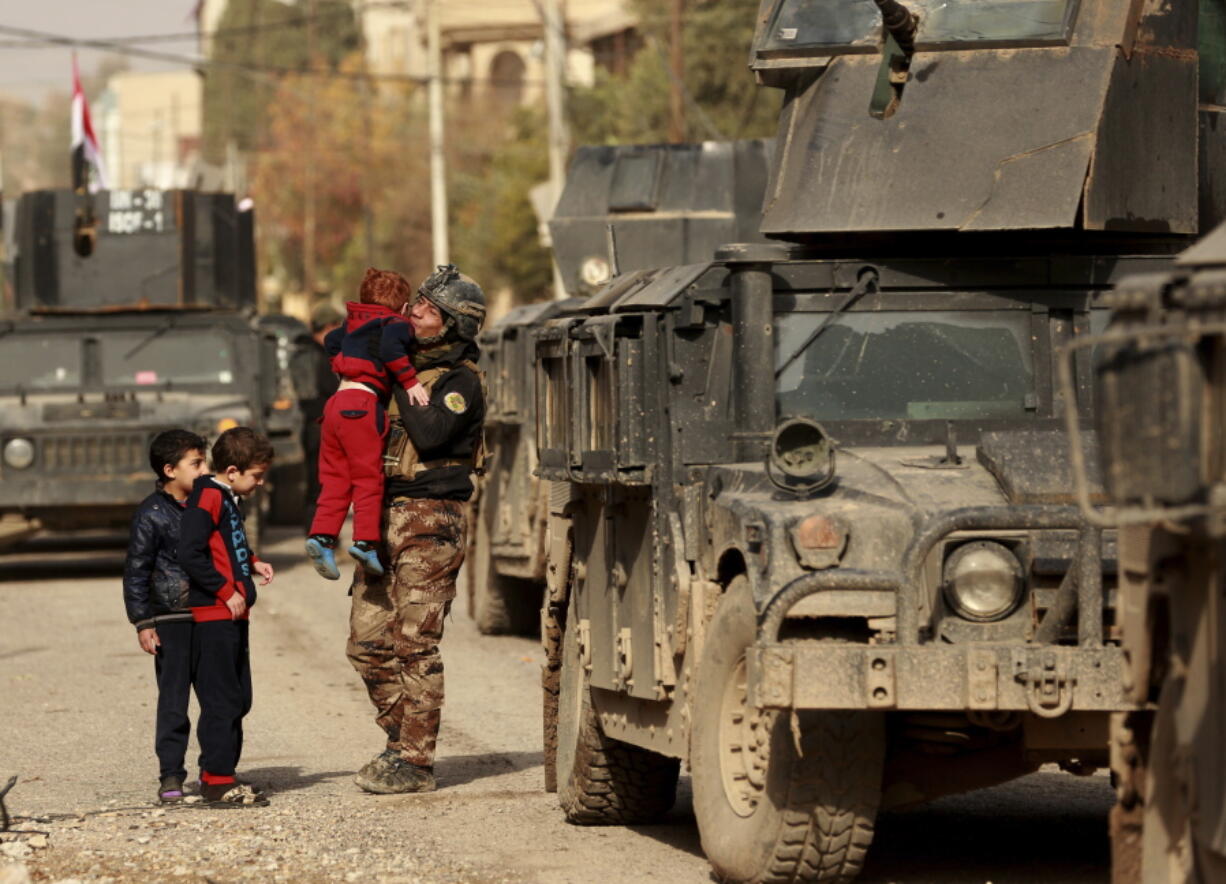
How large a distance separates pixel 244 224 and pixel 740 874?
16.8 meters

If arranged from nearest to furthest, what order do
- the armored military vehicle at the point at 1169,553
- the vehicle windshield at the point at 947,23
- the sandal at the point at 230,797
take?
the armored military vehicle at the point at 1169,553, the vehicle windshield at the point at 947,23, the sandal at the point at 230,797

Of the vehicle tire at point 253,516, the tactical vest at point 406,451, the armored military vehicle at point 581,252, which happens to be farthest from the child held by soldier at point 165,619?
the vehicle tire at point 253,516

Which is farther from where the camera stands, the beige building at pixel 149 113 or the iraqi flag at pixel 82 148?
the beige building at pixel 149 113

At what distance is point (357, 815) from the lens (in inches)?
344

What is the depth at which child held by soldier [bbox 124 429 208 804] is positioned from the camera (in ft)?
29.7

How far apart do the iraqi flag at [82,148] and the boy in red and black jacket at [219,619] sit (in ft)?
47.0

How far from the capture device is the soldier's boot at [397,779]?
922 cm

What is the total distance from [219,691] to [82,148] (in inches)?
675

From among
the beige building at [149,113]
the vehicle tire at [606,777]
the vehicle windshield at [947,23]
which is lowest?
the vehicle tire at [606,777]

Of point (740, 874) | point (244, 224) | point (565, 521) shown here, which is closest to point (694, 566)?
point (740, 874)

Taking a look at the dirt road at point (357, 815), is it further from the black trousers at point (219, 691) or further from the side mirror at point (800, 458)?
the side mirror at point (800, 458)

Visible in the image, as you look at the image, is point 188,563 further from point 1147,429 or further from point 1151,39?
point 1147,429

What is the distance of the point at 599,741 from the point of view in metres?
8.59

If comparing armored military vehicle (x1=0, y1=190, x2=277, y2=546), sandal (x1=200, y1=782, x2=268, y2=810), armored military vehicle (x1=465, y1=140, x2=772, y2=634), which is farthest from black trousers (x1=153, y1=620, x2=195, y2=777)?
armored military vehicle (x1=0, y1=190, x2=277, y2=546)
